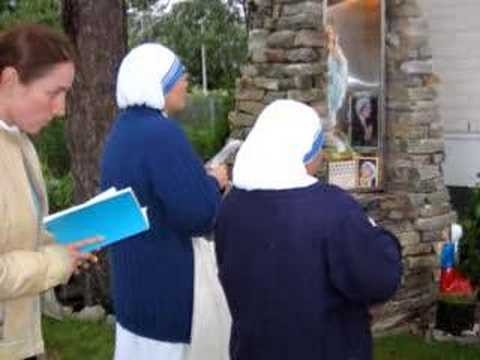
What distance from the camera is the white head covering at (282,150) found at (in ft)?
8.24

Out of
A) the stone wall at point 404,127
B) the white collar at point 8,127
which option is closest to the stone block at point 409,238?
the stone wall at point 404,127

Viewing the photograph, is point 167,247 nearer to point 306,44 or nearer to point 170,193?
point 170,193

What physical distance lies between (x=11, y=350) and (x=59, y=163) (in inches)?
310

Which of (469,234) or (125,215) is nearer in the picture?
(125,215)

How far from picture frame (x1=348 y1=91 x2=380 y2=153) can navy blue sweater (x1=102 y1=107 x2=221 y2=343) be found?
9.09 ft

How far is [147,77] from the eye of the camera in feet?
10.3

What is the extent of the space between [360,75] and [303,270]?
345 centimetres

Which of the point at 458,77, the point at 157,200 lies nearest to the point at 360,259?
the point at 157,200

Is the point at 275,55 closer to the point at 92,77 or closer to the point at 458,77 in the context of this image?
the point at 92,77

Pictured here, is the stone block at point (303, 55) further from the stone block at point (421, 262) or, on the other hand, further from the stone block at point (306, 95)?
the stone block at point (421, 262)

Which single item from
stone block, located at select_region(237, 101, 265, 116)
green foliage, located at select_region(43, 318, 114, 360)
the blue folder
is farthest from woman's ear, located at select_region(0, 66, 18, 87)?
green foliage, located at select_region(43, 318, 114, 360)

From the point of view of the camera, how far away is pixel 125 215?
252 centimetres

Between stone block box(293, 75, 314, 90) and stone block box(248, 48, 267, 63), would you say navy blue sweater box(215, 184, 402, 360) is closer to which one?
stone block box(293, 75, 314, 90)

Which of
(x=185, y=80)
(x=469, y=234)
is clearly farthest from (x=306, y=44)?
(x=185, y=80)
